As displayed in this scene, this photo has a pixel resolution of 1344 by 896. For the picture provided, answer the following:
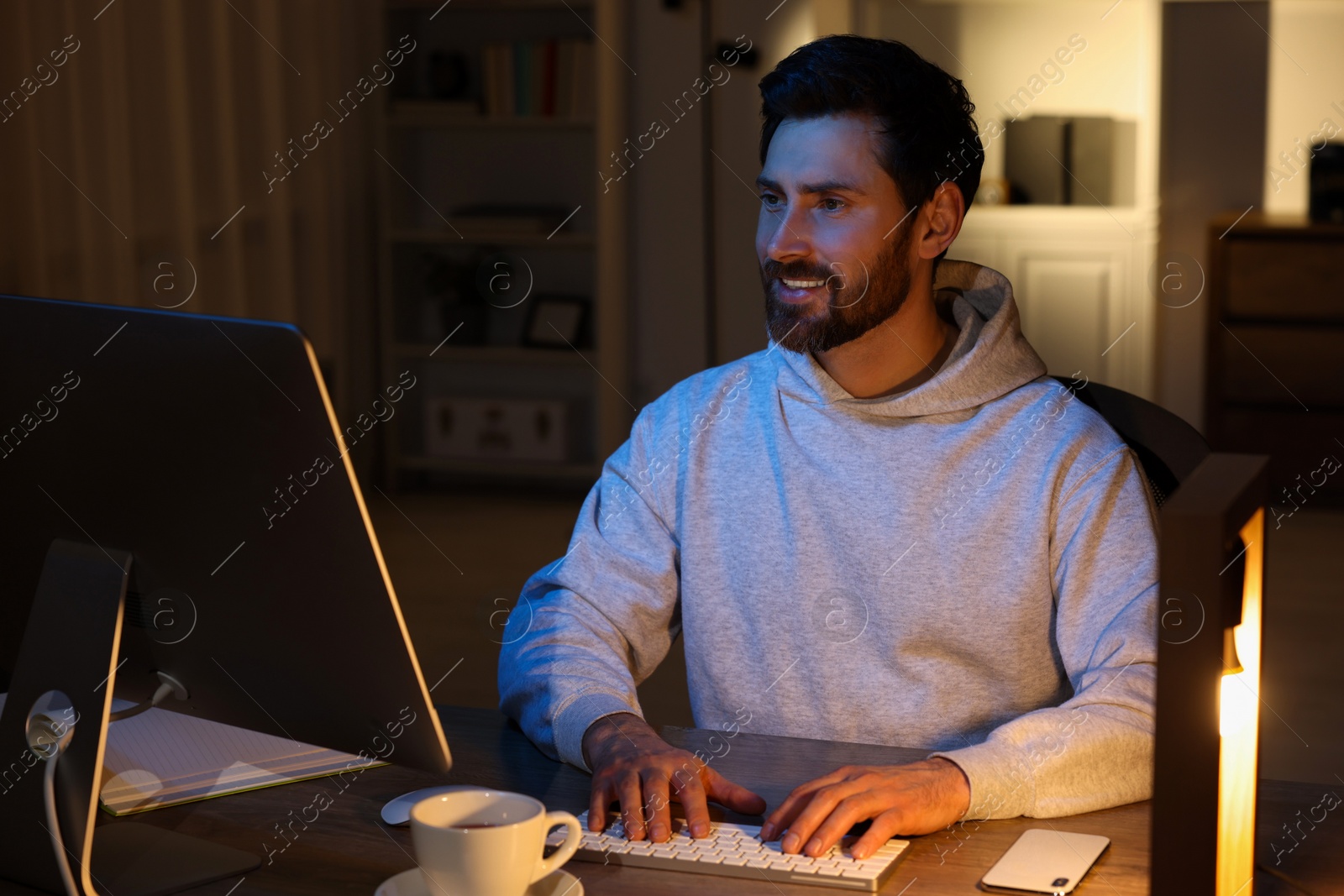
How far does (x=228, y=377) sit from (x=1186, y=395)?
16.4 feet

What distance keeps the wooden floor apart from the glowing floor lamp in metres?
1.87

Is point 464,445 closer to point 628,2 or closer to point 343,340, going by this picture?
point 343,340

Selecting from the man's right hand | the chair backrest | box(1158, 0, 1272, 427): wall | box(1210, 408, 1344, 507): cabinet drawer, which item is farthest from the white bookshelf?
the man's right hand

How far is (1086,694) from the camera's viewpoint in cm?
132

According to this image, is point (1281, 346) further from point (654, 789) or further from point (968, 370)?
point (654, 789)

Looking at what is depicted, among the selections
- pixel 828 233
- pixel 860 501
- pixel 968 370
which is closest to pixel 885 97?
pixel 828 233

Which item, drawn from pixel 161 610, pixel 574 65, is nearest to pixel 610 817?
pixel 161 610

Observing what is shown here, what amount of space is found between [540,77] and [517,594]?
183 cm

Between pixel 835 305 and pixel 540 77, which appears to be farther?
pixel 540 77

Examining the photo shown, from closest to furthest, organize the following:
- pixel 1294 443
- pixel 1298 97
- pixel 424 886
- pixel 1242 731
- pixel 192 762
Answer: pixel 1242 731 < pixel 424 886 < pixel 192 762 < pixel 1294 443 < pixel 1298 97

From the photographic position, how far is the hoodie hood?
1562mm

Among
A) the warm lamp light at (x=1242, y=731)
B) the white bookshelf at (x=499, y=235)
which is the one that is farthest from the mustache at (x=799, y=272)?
the white bookshelf at (x=499, y=235)

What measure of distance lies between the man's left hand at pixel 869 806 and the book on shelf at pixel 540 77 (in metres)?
4.15

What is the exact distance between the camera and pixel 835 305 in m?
1.59
